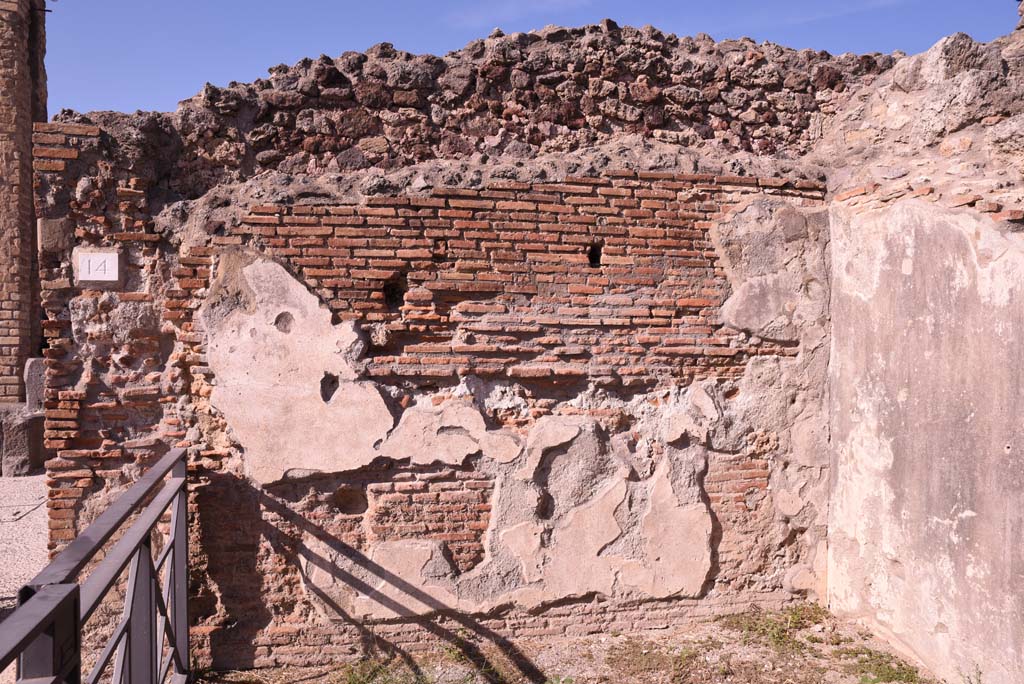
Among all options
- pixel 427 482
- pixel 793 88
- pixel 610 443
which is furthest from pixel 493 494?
pixel 793 88

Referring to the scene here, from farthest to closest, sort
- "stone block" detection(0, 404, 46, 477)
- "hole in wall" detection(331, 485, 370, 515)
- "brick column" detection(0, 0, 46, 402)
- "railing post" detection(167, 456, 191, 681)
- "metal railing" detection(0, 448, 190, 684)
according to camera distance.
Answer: "brick column" detection(0, 0, 46, 402) < "stone block" detection(0, 404, 46, 477) < "hole in wall" detection(331, 485, 370, 515) < "railing post" detection(167, 456, 191, 681) < "metal railing" detection(0, 448, 190, 684)

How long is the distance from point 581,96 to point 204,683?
12.2 feet

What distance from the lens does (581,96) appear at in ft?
→ 13.3

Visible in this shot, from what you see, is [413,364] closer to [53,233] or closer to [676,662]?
[53,233]

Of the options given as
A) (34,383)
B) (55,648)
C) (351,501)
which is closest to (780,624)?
(351,501)

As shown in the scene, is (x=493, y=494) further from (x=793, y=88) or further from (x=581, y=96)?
(x=793, y=88)

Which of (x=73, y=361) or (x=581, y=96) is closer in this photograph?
(x=73, y=361)

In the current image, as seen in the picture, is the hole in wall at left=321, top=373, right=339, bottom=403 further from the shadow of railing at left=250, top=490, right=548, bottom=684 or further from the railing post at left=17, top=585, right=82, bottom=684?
the railing post at left=17, top=585, right=82, bottom=684

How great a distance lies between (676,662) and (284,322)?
2.66 metres

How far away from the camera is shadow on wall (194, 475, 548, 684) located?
3.56 metres

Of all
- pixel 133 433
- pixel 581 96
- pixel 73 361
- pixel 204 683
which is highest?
pixel 581 96

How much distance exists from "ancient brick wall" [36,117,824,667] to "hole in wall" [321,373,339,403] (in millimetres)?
156

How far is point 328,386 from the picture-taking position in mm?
3604

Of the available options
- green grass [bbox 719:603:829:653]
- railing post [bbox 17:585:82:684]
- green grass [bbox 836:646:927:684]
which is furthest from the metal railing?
green grass [bbox 836:646:927:684]
